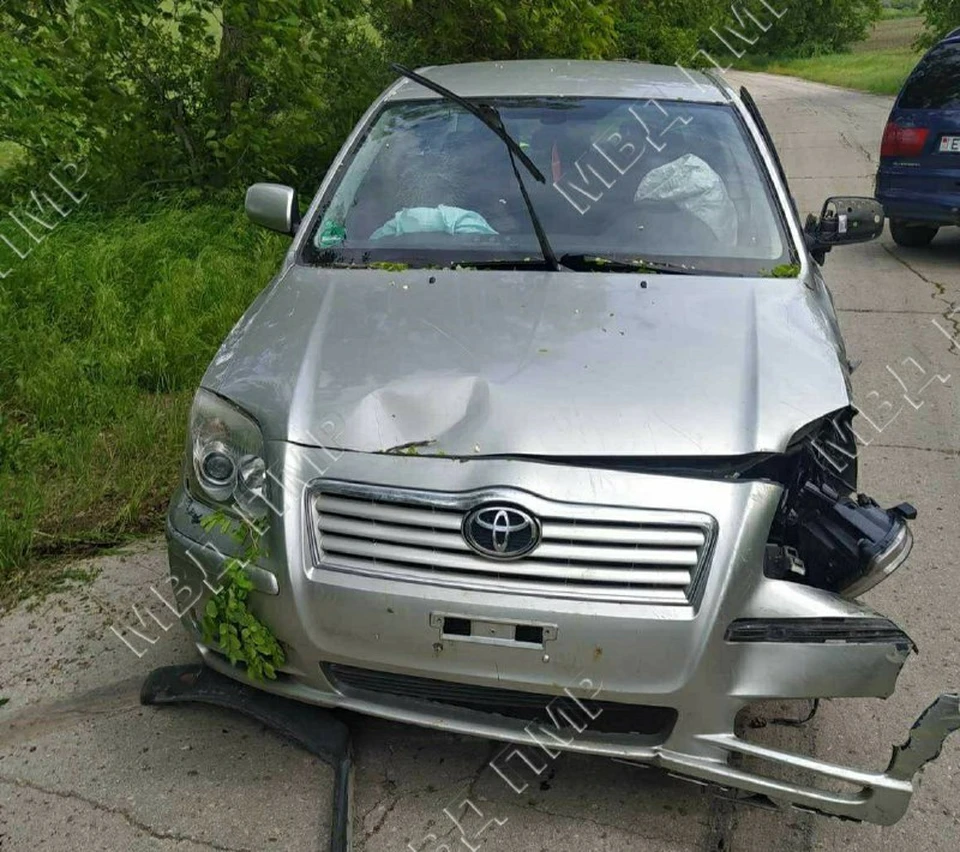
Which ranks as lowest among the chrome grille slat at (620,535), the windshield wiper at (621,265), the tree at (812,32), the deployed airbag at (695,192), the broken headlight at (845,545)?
the tree at (812,32)

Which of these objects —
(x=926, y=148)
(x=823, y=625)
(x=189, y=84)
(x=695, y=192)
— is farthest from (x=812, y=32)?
(x=823, y=625)

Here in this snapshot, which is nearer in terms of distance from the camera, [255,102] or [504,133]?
[504,133]

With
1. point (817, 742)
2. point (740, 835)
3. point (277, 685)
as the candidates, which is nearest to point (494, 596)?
point (277, 685)

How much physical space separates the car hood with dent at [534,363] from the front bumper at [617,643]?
10 cm

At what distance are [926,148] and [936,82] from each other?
0.65 m

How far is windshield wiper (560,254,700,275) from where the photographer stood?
3254mm

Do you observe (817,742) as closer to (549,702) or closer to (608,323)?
(549,702)

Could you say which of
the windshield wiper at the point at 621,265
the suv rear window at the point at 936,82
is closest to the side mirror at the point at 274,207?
the windshield wiper at the point at 621,265

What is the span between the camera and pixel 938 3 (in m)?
23.8

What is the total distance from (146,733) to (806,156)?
550 inches

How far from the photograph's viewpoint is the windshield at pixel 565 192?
3.40 metres

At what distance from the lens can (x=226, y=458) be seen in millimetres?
2607

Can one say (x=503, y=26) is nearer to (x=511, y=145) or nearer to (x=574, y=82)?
(x=574, y=82)

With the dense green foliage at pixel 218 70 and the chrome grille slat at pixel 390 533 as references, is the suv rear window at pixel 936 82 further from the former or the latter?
the chrome grille slat at pixel 390 533
